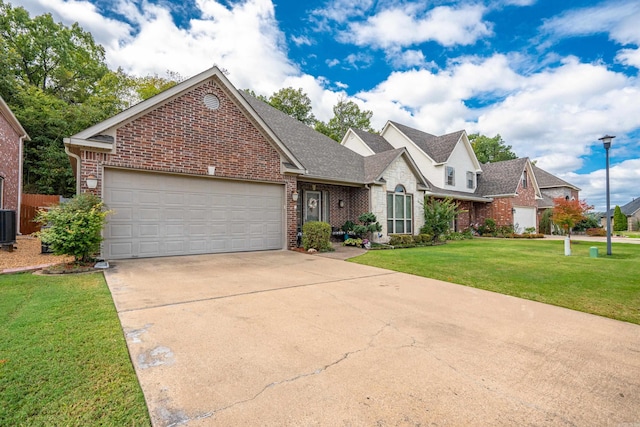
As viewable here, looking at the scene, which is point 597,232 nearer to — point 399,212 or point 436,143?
point 436,143

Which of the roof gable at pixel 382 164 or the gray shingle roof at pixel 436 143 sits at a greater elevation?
the gray shingle roof at pixel 436 143

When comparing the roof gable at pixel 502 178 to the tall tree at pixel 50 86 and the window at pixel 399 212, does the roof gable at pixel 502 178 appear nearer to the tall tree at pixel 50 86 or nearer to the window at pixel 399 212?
the window at pixel 399 212

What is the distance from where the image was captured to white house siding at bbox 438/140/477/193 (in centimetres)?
2065

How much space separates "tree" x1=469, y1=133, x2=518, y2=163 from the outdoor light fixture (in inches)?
1786

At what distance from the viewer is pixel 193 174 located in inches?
343

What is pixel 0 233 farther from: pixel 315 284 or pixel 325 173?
pixel 325 173

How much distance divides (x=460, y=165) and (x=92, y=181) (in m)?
21.3

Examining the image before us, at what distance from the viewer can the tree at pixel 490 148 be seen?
140 ft

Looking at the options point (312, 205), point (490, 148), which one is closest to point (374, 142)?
point (312, 205)

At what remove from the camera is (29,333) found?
302cm

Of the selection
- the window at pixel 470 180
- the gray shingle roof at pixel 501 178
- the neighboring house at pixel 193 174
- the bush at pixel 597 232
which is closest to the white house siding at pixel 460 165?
the window at pixel 470 180

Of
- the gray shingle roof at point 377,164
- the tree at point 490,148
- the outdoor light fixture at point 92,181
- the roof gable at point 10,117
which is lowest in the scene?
the outdoor light fixture at point 92,181

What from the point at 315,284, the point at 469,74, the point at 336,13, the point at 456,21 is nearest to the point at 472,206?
the point at 469,74

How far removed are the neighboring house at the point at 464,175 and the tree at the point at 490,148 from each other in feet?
67.5
